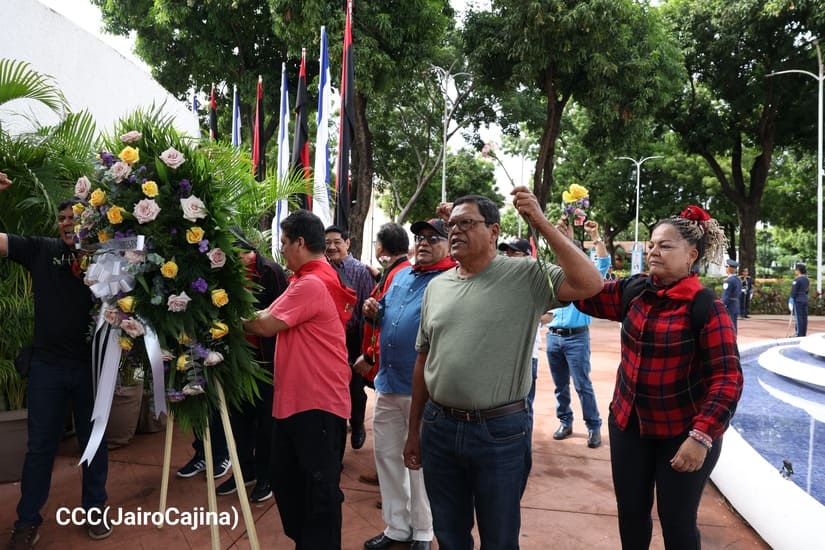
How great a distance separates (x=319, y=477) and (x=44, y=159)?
A: 3.27 metres

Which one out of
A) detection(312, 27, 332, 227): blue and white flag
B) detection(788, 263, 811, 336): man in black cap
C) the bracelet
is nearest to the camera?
the bracelet

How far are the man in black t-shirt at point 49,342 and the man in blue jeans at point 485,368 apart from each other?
218cm

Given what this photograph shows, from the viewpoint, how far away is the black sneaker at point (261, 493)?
13.3ft

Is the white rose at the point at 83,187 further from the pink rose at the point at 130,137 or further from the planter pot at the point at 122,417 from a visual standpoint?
the planter pot at the point at 122,417

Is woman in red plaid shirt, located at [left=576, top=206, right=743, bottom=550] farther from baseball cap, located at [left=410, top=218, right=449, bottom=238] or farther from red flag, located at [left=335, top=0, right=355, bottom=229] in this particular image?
red flag, located at [left=335, top=0, right=355, bottom=229]

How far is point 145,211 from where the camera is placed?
2.64 m

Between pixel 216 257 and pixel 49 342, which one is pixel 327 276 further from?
pixel 49 342

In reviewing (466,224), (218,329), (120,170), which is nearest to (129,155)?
(120,170)

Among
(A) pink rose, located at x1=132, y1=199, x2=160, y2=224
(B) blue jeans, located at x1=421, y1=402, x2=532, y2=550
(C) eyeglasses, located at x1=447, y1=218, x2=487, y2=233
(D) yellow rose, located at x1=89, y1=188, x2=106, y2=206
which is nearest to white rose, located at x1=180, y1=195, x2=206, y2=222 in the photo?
(A) pink rose, located at x1=132, y1=199, x2=160, y2=224

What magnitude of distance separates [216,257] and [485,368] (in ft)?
4.44

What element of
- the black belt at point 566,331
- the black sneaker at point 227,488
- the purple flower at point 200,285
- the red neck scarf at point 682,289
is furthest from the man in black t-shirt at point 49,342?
the black belt at point 566,331

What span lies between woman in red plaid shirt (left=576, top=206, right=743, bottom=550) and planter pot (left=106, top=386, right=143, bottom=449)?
4.13m

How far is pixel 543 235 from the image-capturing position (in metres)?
2.16

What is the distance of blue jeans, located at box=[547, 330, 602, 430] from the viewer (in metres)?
5.29
